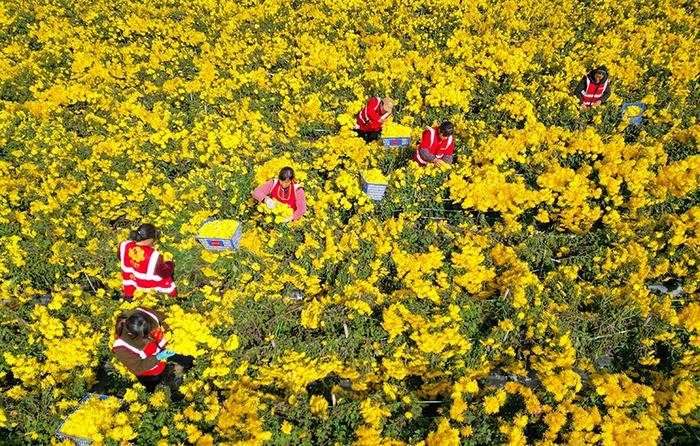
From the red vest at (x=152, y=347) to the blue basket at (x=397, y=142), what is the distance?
4704 millimetres

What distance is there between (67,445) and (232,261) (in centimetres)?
255

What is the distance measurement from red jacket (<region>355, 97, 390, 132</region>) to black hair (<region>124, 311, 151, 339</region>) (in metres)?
5.25

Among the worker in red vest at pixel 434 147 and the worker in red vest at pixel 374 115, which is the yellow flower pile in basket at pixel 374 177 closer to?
the worker in red vest at pixel 434 147

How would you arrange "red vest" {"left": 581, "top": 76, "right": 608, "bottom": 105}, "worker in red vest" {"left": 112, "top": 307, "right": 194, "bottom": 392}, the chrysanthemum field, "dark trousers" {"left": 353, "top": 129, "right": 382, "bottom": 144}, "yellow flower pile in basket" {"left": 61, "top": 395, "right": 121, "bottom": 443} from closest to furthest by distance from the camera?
"yellow flower pile in basket" {"left": 61, "top": 395, "right": 121, "bottom": 443}, the chrysanthemum field, "worker in red vest" {"left": 112, "top": 307, "right": 194, "bottom": 392}, "red vest" {"left": 581, "top": 76, "right": 608, "bottom": 105}, "dark trousers" {"left": 353, "top": 129, "right": 382, "bottom": 144}

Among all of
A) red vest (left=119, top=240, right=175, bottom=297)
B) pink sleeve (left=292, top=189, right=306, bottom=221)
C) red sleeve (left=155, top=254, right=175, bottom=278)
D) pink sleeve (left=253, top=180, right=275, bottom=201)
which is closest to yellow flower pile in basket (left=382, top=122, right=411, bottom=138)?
pink sleeve (left=292, top=189, right=306, bottom=221)

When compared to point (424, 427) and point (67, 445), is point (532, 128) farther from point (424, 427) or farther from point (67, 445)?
point (67, 445)

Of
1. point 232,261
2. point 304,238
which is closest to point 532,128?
point 304,238

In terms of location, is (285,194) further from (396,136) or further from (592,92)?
(592,92)

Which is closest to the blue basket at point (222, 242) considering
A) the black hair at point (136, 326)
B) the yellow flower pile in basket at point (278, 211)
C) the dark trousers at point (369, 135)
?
the yellow flower pile in basket at point (278, 211)

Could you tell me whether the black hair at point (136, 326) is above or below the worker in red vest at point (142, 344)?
above

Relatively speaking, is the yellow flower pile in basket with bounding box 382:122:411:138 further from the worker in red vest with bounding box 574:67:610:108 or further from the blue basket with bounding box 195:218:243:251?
the worker in red vest with bounding box 574:67:610:108

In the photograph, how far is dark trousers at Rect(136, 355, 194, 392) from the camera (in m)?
4.45

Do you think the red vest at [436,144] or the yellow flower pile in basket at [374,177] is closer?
the yellow flower pile in basket at [374,177]

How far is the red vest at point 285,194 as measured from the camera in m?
5.73
